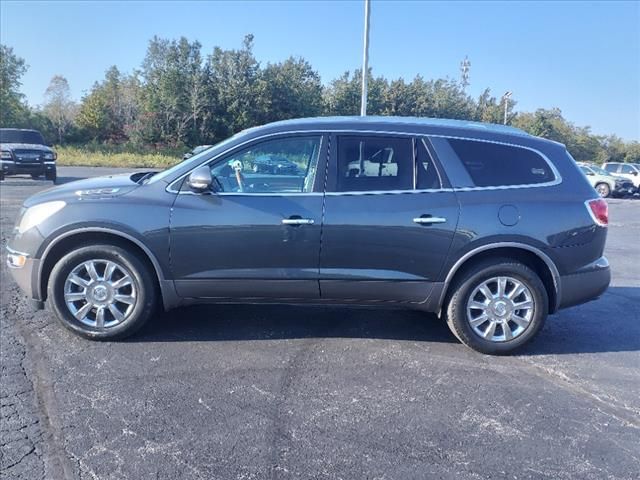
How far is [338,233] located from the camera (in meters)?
4.14

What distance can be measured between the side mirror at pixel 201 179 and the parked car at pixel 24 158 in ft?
50.7

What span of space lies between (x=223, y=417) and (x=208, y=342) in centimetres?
124

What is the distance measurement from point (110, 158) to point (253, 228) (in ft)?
115

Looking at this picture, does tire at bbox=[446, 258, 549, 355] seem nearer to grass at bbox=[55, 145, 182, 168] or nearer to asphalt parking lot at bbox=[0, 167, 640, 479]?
asphalt parking lot at bbox=[0, 167, 640, 479]

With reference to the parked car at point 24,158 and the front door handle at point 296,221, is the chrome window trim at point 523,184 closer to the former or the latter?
the front door handle at point 296,221

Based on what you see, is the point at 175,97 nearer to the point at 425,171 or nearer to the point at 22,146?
the point at 22,146

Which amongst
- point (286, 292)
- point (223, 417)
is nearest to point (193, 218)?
point (286, 292)

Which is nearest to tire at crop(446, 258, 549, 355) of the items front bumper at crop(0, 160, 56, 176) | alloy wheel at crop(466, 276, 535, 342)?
alloy wheel at crop(466, 276, 535, 342)

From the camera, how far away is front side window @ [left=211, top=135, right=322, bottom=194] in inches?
168

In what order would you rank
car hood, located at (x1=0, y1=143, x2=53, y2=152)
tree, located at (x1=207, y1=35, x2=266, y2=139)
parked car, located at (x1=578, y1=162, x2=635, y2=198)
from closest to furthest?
car hood, located at (x1=0, y1=143, x2=53, y2=152)
parked car, located at (x1=578, y1=162, x2=635, y2=198)
tree, located at (x1=207, y1=35, x2=266, y2=139)

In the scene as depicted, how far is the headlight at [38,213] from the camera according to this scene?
13.9ft

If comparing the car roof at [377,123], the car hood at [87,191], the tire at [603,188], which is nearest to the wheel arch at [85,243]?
the car hood at [87,191]

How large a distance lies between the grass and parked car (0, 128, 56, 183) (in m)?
12.2

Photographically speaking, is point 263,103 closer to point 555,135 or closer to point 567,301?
point 555,135
